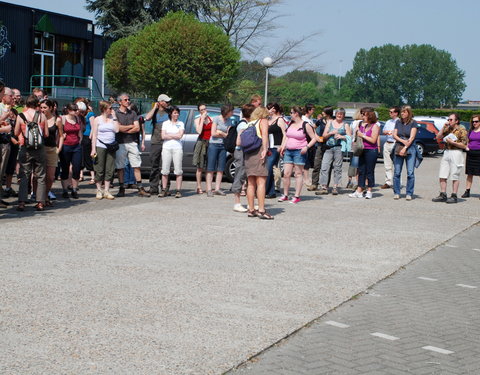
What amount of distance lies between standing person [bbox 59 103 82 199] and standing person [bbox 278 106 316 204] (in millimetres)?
3725

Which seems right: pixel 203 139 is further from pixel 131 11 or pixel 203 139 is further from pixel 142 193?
pixel 131 11

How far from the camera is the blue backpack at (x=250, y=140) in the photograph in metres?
11.5

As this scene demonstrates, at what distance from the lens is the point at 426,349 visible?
5344 mm

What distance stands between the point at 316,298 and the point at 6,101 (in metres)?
6.78

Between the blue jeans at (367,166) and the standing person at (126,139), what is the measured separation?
14.3 feet

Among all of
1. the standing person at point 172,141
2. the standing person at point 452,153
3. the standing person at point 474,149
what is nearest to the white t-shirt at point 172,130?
the standing person at point 172,141

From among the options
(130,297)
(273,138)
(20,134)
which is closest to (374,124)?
(273,138)

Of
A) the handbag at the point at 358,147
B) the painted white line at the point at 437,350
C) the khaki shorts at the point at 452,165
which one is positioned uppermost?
the handbag at the point at 358,147

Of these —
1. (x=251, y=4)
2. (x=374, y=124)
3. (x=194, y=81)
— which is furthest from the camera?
(x=251, y=4)

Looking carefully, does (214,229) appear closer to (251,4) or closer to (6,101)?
(6,101)

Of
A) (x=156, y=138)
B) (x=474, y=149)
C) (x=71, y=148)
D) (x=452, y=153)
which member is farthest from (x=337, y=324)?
(x=474, y=149)

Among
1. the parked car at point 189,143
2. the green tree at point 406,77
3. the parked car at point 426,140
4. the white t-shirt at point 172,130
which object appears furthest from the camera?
the green tree at point 406,77

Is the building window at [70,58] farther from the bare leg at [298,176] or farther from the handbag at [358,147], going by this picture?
the bare leg at [298,176]

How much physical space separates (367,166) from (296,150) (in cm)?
193
